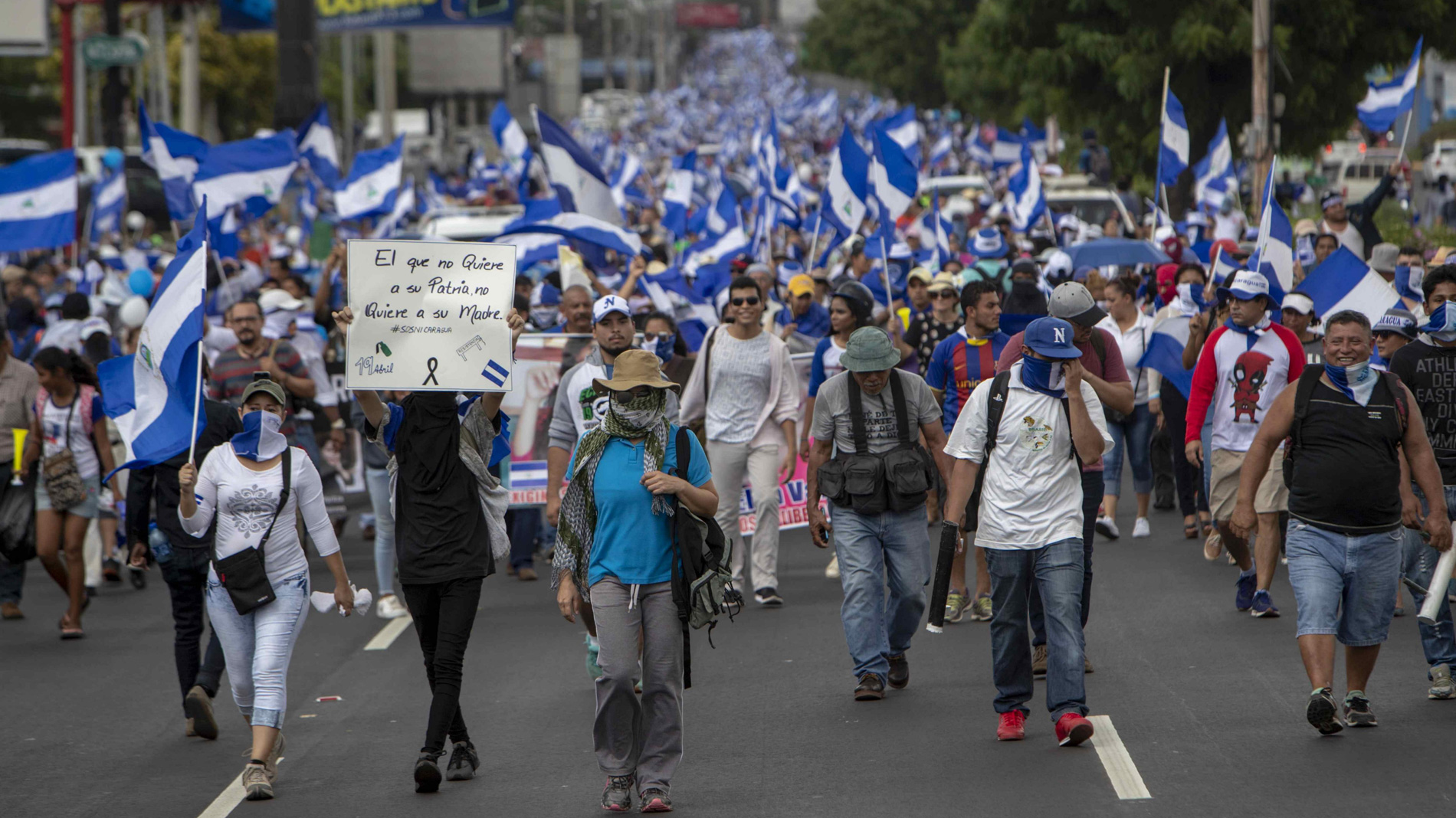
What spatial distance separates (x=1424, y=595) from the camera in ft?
26.8

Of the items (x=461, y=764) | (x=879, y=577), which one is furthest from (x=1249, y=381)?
(x=461, y=764)

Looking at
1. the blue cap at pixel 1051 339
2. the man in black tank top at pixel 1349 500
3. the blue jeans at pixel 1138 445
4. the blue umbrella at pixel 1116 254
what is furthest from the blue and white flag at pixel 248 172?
the man in black tank top at pixel 1349 500

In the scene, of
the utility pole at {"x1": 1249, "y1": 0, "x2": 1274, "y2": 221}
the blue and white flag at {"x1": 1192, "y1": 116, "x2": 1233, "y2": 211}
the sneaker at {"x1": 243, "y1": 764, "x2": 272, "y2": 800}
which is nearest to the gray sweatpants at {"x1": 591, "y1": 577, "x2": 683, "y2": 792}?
the sneaker at {"x1": 243, "y1": 764, "x2": 272, "y2": 800}

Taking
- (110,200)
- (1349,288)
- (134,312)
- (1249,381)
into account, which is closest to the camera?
(1249,381)

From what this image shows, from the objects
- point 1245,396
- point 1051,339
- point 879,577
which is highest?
point 1051,339

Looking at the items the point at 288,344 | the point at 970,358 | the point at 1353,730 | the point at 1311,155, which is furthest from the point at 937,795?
the point at 1311,155

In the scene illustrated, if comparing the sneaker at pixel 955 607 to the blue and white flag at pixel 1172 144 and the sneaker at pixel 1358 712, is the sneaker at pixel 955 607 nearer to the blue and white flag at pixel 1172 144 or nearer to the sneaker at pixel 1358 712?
the sneaker at pixel 1358 712

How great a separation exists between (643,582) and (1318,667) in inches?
106

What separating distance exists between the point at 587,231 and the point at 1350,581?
8.29 m

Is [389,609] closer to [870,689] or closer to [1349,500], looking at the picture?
[870,689]

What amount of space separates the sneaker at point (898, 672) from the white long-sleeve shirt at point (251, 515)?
2642 millimetres

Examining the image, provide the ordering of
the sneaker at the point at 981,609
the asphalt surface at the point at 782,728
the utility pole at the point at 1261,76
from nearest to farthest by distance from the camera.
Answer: the asphalt surface at the point at 782,728
the sneaker at the point at 981,609
the utility pole at the point at 1261,76

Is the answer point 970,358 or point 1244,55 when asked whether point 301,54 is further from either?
point 970,358

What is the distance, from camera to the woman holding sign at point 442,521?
23.8 ft
